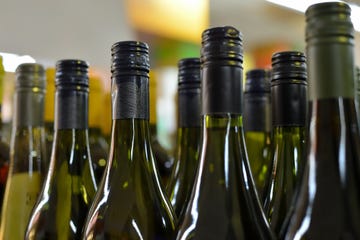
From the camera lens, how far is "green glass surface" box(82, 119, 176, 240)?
0.49 m

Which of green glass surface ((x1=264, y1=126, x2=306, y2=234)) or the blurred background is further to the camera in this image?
the blurred background

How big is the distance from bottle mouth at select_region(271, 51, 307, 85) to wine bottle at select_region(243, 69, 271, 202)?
127 millimetres

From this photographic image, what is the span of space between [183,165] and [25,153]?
20 centimetres

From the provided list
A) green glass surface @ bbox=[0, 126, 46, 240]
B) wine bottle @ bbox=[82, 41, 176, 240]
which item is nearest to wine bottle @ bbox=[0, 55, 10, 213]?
green glass surface @ bbox=[0, 126, 46, 240]

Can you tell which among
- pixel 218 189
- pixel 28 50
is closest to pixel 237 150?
pixel 218 189

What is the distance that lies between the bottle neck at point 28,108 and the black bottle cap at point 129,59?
220 millimetres

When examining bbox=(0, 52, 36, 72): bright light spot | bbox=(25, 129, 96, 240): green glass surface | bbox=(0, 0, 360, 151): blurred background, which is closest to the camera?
bbox=(25, 129, 96, 240): green glass surface

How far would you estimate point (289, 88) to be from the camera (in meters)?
0.49

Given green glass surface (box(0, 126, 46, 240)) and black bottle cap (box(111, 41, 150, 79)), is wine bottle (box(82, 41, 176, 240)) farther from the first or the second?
green glass surface (box(0, 126, 46, 240))

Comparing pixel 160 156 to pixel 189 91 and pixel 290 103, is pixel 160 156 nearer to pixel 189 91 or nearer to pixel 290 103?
pixel 189 91

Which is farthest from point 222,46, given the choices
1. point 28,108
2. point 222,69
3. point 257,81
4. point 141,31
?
point 141,31

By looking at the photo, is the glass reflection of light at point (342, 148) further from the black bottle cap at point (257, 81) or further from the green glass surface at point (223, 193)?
the black bottle cap at point (257, 81)

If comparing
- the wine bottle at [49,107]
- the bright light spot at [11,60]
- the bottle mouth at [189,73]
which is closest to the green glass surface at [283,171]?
the bottle mouth at [189,73]

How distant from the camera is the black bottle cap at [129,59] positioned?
0.47 m
